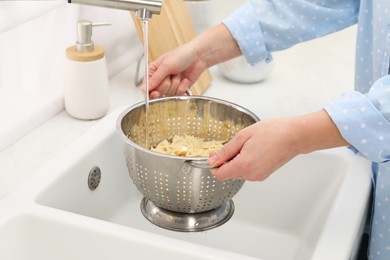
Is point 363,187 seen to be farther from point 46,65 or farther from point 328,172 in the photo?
point 46,65

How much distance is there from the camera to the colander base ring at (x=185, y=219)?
1.05 m

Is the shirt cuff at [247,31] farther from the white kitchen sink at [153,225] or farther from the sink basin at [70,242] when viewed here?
the sink basin at [70,242]

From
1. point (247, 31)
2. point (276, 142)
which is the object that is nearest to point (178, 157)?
point (276, 142)

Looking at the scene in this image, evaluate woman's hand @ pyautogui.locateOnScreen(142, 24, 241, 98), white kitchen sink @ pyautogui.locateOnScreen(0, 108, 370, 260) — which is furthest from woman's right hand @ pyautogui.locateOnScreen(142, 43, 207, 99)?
white kitchen sink @ pyautogui.locateOnScreen(0, 108, 370, 260)

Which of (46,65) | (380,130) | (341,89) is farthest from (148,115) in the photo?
(341,89)

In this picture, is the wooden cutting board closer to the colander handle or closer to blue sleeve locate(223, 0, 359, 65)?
blue sleeve locate(223, 0, 359, 65)

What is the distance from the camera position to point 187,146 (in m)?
1.13

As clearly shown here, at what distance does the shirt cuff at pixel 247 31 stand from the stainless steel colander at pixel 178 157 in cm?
15

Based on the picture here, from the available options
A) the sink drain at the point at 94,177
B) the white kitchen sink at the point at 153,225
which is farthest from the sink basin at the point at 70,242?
the sink drain at the point at 94,177

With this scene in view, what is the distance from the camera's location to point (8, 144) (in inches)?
47.1

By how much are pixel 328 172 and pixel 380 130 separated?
0.36m

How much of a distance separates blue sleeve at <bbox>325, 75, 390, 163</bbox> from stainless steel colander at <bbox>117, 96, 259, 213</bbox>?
20cm

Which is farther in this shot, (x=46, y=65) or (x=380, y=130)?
(x=46, y=65)

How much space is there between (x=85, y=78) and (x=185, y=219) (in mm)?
383
